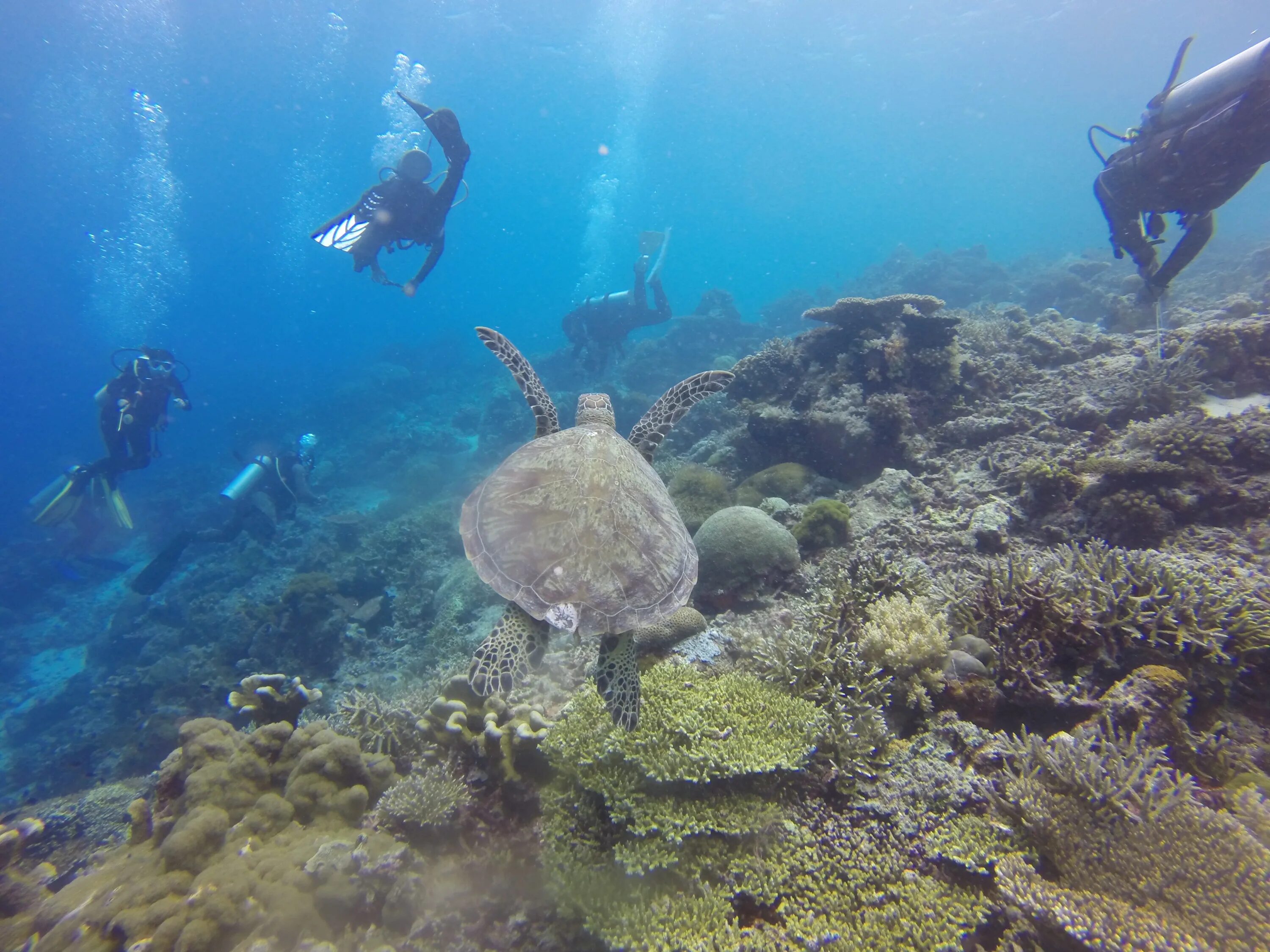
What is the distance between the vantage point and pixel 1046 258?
34438mm

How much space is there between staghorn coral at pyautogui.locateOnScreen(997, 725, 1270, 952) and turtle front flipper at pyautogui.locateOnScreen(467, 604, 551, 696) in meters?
2.93

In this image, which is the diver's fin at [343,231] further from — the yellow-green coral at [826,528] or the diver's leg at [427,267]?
the yellow-green coral at [826,528]

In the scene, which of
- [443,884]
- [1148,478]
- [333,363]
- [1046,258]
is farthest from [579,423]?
[333,363]

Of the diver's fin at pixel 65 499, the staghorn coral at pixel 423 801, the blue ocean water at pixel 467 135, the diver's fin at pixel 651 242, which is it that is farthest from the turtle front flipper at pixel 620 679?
the blue ocean water at pixel 467 135

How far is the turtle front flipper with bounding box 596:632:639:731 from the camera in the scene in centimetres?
324

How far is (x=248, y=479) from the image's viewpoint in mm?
14070

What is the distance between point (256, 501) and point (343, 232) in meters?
9.20

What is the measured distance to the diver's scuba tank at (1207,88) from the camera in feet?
22.5

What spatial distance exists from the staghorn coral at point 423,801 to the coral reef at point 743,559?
3149mm

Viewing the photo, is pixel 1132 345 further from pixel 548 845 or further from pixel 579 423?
pixel 548 845

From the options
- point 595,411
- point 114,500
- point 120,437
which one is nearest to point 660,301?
point 595,411

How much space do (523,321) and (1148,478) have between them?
200 ft

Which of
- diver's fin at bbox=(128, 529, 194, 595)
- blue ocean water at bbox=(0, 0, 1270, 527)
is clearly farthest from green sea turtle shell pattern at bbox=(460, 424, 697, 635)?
blue ocean water at bbox=(0, 0, 1270, 527)

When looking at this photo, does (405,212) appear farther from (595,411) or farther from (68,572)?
(68,572)
